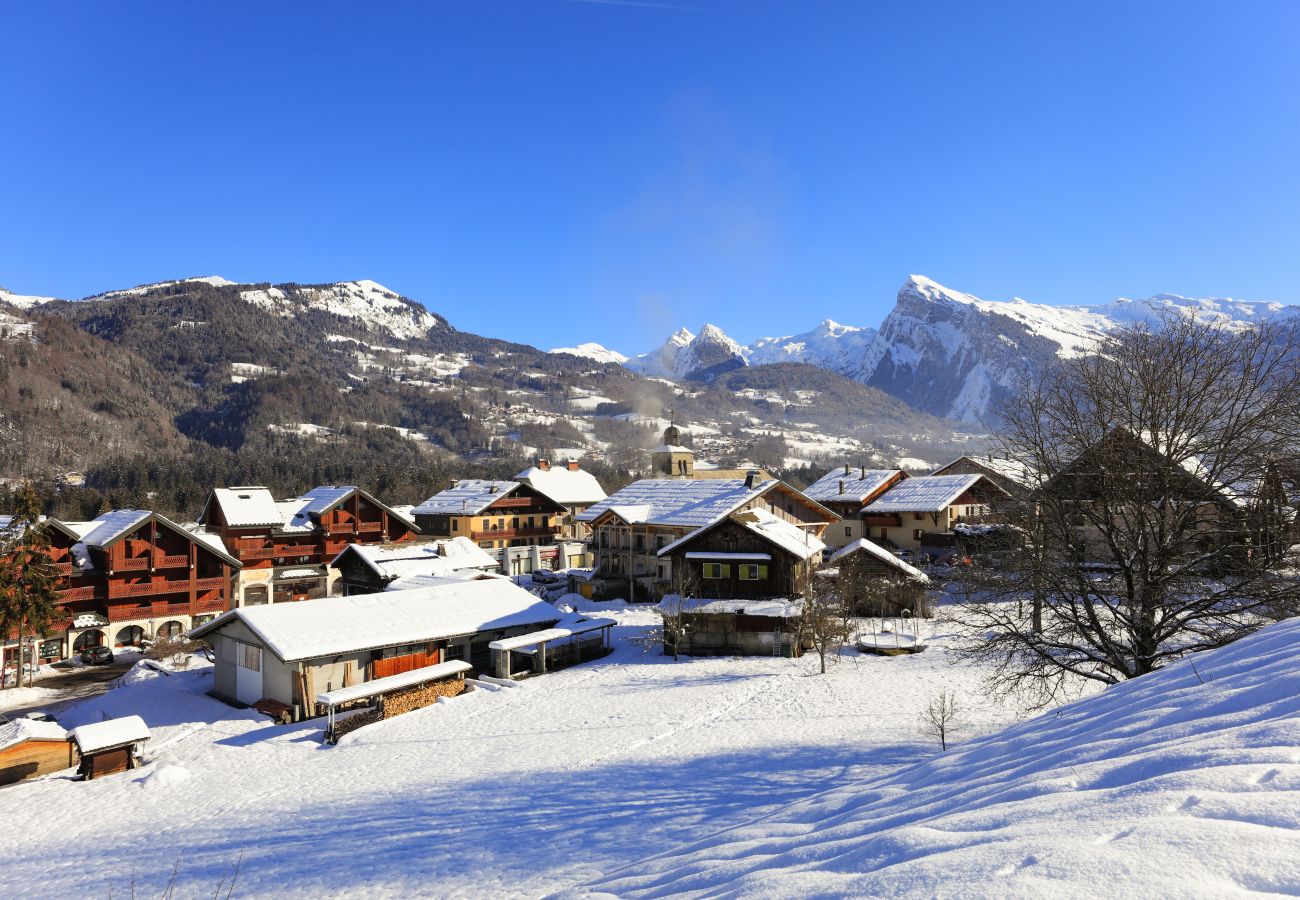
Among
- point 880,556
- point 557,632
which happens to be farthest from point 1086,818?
point 880,556

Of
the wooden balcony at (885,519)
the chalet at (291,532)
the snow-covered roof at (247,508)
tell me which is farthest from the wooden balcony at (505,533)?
the wooden balcony at (885,519)

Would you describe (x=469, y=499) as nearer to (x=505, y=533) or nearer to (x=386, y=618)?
(x=505, y=533)

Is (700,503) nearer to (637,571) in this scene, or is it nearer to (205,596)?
(637,571)

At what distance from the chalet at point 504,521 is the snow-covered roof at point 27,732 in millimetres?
41881

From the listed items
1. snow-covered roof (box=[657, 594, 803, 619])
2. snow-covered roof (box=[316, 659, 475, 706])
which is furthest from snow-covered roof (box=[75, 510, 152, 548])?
snow-covered roof (box=[657, 594, 803, 619])

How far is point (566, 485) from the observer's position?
287 feet

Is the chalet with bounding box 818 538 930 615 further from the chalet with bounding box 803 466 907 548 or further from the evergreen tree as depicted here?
the evergreen tree

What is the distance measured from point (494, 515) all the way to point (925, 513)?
1532 inches

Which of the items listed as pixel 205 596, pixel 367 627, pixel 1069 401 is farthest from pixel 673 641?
pixel 205 596

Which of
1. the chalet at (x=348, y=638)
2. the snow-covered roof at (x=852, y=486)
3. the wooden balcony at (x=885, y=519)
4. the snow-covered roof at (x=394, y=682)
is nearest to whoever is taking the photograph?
the snow-covered roof at (x=394, y=682)

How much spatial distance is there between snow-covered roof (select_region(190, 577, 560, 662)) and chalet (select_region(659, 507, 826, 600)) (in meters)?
9.47

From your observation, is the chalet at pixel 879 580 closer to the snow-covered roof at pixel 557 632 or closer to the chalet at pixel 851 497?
the snow-covered roof at pixel 557 632

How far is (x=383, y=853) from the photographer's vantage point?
14.8 m

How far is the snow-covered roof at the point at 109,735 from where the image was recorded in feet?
76.3
